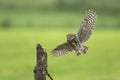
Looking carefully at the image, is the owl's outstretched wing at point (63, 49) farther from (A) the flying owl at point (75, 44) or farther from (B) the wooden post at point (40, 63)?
(B) the wooden post at point (40, 63)

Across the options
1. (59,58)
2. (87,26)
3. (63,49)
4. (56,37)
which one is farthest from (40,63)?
(56,37)

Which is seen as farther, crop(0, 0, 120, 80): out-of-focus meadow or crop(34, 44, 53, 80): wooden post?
crop(0, 0, 120, 80): out-of-focus meadow

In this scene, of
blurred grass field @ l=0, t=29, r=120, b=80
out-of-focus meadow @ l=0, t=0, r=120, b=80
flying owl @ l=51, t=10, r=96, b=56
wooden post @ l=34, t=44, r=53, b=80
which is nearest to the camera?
flying owl @ l=51, t=10, r=96, b=56

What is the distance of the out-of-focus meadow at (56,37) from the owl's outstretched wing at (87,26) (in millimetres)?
3045

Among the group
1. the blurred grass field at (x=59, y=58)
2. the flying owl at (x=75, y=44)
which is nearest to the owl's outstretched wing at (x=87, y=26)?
the flying owl at (x=75, y=44)

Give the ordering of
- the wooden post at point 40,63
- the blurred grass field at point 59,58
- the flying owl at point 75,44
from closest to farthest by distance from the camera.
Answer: the flying owl at point 75,44, the wooden post at point 40,63, the blurred grass field at point 59,58

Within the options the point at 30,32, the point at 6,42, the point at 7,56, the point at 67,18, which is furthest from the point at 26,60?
the point at 67,18

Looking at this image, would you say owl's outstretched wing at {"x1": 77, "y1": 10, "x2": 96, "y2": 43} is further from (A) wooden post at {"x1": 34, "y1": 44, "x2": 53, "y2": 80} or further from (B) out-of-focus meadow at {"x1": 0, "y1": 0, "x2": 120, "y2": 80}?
(B) out-of-focus meadow at {"x1": 0, "y1": 0, "x2": 120, "y2": 80}

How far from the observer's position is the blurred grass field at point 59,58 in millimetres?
7277

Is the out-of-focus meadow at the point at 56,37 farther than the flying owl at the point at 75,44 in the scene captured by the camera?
Yes

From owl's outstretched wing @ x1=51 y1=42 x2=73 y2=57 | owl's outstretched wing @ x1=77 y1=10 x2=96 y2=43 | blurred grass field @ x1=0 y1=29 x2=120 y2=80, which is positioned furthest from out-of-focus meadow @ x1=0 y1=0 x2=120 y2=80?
owl's outstretched wing @ x1=51 y1=42 x2=73 y2=57

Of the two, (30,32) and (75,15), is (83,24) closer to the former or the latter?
(30,32)

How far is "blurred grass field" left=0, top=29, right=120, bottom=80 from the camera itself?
7.28 meters

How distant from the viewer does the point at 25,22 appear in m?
10.9
